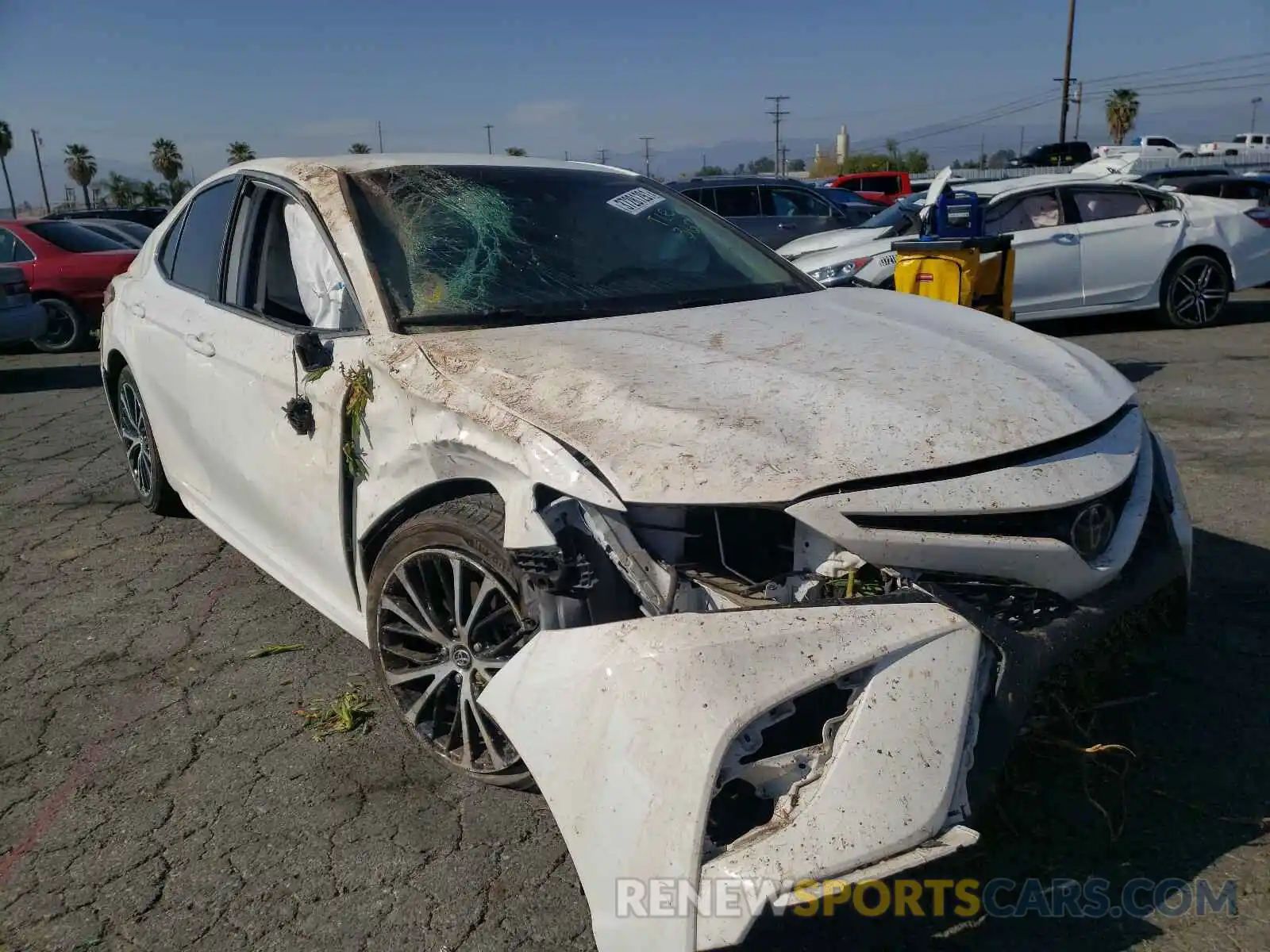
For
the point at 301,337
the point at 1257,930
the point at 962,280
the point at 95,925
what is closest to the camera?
the point at 1257,930

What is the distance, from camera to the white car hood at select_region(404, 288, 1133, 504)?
7.14 ft

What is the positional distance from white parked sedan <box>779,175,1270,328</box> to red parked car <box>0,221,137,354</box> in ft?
26.4

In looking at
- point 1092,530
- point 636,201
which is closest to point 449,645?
point 1092,530

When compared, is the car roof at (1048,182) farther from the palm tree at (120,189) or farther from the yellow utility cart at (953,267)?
the palm tree at (120,189)

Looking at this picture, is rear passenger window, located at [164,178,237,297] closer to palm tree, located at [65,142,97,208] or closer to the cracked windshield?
the cracked windshield

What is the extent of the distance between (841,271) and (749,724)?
8230 mm

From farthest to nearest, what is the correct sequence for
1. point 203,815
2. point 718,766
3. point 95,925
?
1. point 203,815
2. point 95,925
3. point 718,766

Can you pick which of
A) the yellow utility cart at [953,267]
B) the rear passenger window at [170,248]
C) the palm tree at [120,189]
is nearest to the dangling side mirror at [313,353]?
the rear passenger window at [170,248]

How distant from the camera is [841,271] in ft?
31.5

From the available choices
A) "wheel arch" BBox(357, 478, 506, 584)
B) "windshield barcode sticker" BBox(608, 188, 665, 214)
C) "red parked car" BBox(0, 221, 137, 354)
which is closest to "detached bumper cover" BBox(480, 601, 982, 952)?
"wheel arch" BBox(357, 478, 506, 584)

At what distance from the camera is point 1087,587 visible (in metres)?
2.30

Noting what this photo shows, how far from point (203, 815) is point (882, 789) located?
1852 mm

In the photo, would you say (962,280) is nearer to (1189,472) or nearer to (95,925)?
(1189,472)

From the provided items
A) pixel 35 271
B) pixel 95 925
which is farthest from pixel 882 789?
pixel 35 271
